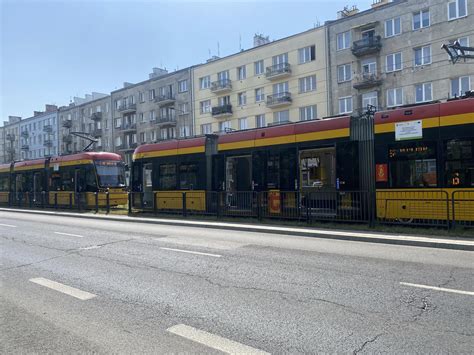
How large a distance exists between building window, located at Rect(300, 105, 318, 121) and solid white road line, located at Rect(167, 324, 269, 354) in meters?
37.2

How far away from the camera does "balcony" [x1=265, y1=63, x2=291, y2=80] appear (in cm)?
4200

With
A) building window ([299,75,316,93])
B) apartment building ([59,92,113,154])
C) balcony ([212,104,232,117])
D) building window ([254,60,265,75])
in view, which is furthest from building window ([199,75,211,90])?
apartment building ([59,92,113,154])

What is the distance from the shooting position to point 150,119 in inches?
2339

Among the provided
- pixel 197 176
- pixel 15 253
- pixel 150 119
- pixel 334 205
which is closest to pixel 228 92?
pixel 150 119

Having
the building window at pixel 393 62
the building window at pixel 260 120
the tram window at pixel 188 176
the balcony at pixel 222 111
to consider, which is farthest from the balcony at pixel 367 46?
the tram window at pixel 188 176

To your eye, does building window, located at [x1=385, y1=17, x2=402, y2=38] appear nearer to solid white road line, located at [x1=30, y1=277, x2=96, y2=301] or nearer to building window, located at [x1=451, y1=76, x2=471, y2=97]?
building window, located at [x1=451, y1=76, x2=471, y2=97]

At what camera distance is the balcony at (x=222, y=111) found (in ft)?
156

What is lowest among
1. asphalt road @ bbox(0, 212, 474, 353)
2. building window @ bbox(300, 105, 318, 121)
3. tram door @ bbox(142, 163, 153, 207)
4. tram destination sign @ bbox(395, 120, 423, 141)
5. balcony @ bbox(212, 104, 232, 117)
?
asphalt road @ bbox(0, 212, 474, 353)

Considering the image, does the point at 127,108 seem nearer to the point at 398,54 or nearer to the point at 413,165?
the point at 398,54

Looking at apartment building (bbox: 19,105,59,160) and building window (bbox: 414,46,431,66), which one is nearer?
building window (bbox: 414,46,431,66)

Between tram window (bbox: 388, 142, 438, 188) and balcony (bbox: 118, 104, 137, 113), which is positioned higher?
balcony (bbox: 118, 104, 137, 113)

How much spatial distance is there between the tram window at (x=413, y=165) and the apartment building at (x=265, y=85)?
1091 inches

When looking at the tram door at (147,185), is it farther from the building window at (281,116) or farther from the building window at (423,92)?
the building window at (423,92)

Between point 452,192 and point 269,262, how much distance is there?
604cm
